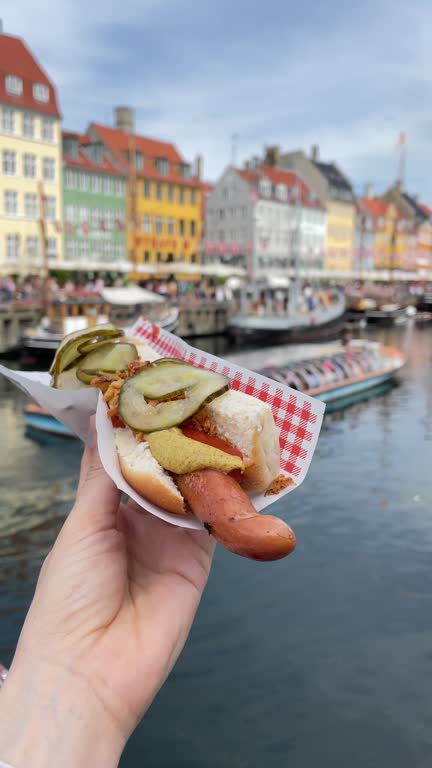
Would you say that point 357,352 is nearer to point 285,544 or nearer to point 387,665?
point 387,665

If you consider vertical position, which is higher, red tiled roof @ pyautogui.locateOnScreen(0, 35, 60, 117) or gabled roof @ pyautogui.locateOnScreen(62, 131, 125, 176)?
red tiled roof @ pyautogui.locateOnScreen(0, 35, 60, 117)

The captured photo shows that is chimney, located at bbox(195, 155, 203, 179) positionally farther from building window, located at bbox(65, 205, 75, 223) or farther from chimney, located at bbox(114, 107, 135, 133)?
building window, located at bbox(65, 205, 75, 223)

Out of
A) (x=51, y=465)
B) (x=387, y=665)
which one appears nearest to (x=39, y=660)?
(x=387, y=665)

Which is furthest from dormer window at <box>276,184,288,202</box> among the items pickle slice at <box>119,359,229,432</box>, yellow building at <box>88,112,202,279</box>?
pickle slice at <box>119,359,229,432</box>

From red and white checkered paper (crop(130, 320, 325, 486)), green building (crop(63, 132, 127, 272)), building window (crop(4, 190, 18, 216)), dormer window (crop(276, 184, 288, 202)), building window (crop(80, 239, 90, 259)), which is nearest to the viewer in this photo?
red and white checkered paper (crop(130, 320, 325, 486))

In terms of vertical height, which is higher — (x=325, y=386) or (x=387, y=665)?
(x=325, y=386)

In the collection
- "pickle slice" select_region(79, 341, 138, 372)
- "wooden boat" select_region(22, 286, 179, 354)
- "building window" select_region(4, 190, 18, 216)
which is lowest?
"wooden boat" select_region(22, 286, 179, 354)

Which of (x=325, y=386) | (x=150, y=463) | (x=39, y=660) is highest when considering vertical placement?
(x=150, y=463)
